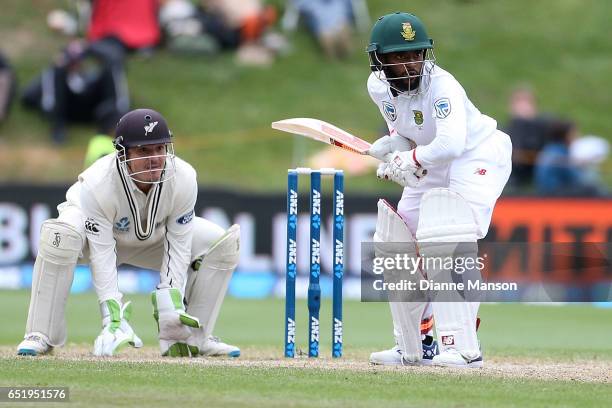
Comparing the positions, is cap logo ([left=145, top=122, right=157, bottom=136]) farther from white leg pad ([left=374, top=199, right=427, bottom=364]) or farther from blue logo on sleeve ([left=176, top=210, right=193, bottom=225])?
white leg pad ([left=374, top=199, right=427, bottom=364])

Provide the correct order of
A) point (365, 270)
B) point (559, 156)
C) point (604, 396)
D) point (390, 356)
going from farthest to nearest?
1. point (559, 156)
2. point (365, 270)
3. point (390, 356)
4. point (604, 396)

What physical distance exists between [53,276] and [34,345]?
14.6 inches

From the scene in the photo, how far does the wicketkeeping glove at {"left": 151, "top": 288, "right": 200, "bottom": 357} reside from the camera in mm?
6684

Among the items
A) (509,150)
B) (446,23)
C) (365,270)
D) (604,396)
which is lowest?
(604,396)

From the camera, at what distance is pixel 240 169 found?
15.8m

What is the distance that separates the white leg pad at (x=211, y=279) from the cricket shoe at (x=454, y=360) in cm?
135

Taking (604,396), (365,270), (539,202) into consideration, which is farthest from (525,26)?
(604,396)

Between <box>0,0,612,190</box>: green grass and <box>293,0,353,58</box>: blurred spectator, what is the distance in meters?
0.17

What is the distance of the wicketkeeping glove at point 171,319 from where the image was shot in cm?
668

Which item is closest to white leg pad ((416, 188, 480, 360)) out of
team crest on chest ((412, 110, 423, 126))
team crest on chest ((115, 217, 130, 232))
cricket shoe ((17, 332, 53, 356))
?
team crest on chest ((412, 110, 423, 126))

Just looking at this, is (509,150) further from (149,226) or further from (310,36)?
(310,36)

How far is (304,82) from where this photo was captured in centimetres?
1722

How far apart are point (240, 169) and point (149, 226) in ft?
Result: 29.6

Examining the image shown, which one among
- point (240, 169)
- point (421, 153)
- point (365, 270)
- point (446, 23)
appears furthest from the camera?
point (446, 23)
